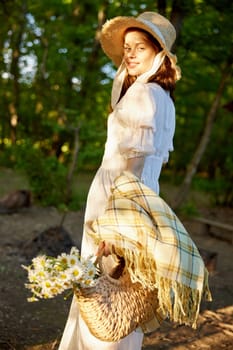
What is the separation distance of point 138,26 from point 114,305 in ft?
4.40

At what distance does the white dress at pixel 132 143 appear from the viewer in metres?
2.40

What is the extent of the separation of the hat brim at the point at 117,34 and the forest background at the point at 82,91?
433 cm

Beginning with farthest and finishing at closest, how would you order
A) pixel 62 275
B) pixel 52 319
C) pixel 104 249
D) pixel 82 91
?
pixel 82 91 → pixel 52 319 → pixel 104 249 → pixel 62 275

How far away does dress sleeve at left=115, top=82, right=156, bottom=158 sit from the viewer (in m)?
2.39

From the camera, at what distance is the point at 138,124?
2395mm

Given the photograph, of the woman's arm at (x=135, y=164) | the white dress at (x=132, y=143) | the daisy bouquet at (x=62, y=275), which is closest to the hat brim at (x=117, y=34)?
the white dress at (x=132, y=143)

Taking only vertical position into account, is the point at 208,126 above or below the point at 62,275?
above

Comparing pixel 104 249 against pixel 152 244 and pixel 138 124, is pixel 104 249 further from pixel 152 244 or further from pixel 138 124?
pixel 138 124

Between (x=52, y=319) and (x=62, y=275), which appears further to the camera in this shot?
(x=52, y=319)

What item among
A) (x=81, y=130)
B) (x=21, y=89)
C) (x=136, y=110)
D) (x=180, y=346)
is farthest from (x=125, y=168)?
(x=21, y=89)

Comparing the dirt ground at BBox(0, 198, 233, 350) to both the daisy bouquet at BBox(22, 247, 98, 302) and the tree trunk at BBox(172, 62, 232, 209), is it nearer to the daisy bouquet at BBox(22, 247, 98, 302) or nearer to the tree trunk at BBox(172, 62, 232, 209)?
the daisy bouquet at BBox(22, 247, 98, 302)

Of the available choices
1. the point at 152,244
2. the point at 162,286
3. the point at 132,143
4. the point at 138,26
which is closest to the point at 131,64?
the point at 138,26

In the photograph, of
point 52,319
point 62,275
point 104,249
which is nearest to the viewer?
point 62,275

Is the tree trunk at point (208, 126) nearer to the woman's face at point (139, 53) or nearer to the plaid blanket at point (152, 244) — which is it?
the woman's face at point (139, 53)
